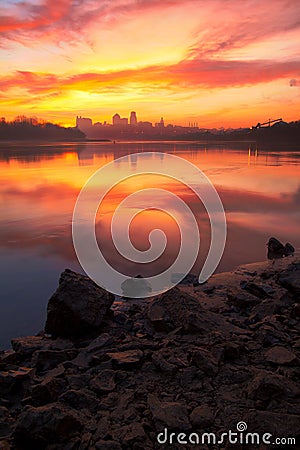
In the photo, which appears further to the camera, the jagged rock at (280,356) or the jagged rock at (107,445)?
the jagged rock at (280,356)

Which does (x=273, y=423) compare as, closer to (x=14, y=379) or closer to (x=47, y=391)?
(x=47, y=391)

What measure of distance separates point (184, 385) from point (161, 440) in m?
0.76

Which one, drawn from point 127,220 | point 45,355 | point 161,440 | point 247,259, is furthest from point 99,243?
point 161,440

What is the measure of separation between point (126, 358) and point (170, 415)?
3.67 ft

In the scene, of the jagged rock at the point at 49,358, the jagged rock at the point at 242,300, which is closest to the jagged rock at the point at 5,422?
the jagged rock at the point at 49,358

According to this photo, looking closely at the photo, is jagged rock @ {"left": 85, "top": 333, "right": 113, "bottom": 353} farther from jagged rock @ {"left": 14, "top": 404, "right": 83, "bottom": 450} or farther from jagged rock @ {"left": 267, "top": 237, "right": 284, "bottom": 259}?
jagged rock @ {"left": 267, "top": 237, "right": 284, "bottom": 259}

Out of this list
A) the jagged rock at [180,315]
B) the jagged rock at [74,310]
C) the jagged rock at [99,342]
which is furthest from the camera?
the jagged rock at [74,310]

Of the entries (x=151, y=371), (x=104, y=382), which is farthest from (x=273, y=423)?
(x=104, y=382)

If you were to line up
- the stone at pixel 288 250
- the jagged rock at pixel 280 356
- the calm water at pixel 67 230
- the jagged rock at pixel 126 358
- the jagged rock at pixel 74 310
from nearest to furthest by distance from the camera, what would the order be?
the jagged rock at pixel 280 356, the jagged rock at pixel 126 358, the jagged rock at pixel 74 310, the calm water at pixel 67 230, the stone at pixel 288 250

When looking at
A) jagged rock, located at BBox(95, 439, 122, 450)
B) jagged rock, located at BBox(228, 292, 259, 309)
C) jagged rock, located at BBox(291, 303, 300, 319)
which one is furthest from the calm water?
jagged rock, located at BBox(95, 439, 122, 450)

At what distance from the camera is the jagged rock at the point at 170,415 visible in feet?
10.2

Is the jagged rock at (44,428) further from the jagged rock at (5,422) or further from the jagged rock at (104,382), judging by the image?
the jagged rock at (104,382)

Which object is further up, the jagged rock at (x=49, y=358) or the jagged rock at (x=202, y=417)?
the jagged rock at (x=202, y=417)

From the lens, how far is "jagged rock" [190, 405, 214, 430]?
→ 3115mm
